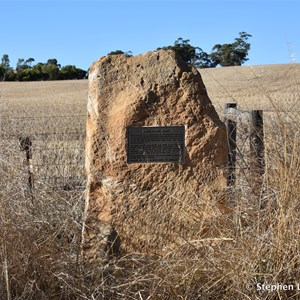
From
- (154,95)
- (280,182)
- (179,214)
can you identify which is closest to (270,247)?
(280,182)

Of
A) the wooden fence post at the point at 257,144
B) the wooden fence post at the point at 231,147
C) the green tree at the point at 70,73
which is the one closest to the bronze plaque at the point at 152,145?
the wooden fence post at the point at 231,147

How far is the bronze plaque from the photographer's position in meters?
4.51

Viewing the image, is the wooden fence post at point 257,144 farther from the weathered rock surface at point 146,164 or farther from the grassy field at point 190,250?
the weathered rock surface at point 146,164

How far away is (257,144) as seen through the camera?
5238 millimetres

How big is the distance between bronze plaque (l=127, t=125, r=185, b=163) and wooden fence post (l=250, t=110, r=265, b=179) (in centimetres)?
59

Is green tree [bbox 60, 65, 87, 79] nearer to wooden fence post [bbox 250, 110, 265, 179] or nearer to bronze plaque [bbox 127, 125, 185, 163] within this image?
wooden fence post [bbox 250, 110, 265, 179]

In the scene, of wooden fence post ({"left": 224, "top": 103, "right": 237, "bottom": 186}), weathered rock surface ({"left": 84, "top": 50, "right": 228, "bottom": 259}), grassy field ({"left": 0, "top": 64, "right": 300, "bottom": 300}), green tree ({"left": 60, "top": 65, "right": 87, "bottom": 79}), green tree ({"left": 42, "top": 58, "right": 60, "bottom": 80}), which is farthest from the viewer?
green tree ({"left": 60, "top": 65, "right": 87, "bottom": 79})

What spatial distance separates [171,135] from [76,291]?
1.42 metres

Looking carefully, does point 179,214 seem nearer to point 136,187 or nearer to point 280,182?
point 136,187

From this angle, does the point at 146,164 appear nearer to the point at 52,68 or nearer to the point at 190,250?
the point at 190,250

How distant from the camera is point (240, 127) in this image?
5.93 metres

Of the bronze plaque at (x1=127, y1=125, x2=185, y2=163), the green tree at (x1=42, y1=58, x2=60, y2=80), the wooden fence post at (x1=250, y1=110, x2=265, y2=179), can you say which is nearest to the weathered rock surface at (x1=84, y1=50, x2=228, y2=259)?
the bronze plaque at (x1=127, y1=125, x2=185, y2=163)

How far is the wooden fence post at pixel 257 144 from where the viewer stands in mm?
4529

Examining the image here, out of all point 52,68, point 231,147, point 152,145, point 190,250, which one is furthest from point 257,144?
point 52,68
